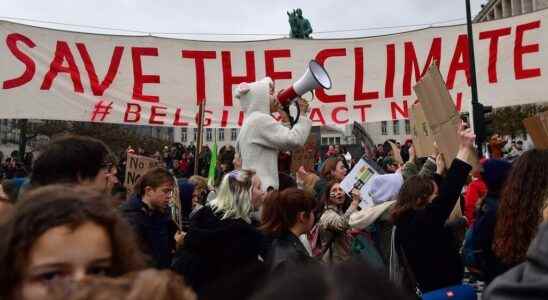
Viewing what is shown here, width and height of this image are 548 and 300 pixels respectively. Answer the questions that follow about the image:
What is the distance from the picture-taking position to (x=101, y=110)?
29.1ft

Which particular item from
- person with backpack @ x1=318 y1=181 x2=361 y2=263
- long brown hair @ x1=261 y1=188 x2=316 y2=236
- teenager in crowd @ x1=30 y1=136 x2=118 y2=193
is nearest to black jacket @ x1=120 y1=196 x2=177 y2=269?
long brown hair @ x1=261 y1=188 x2=316 y2=236

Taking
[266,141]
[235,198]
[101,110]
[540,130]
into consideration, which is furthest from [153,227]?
[101,110]

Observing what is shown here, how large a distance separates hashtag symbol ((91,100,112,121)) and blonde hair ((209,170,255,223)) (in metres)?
5.78

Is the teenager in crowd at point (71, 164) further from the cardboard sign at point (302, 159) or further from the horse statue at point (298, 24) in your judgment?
the horse statue at point (298, 24)

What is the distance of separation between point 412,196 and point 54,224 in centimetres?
262

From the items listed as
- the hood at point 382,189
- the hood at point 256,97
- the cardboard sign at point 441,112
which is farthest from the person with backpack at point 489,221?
the hood at point 256,97

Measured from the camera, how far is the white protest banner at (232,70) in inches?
341

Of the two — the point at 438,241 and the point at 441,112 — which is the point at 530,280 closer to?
the point at 438,241

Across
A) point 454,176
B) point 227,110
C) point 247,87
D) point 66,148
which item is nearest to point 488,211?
point 454,176

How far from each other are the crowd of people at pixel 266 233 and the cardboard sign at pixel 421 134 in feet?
1.21

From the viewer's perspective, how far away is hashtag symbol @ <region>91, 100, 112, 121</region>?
8.85 meters

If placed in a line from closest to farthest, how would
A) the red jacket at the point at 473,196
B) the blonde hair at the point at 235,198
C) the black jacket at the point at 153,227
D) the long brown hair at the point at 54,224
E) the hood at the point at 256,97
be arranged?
the long brown hair at the point at 54,224, the blonde hair at the point at 235,198, the black jacket at the point at 153,227, the hood at the point at 256,97, the red jacket at the point at 473,196

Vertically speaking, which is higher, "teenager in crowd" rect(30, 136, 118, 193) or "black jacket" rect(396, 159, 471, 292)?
"teenager in crowd" rect(30, 136, 118, 193)

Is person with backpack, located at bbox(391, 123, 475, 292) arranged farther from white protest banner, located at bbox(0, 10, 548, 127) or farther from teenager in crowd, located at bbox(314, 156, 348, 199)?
white protest banner, located at bbox(0, 10, 548, 127)
